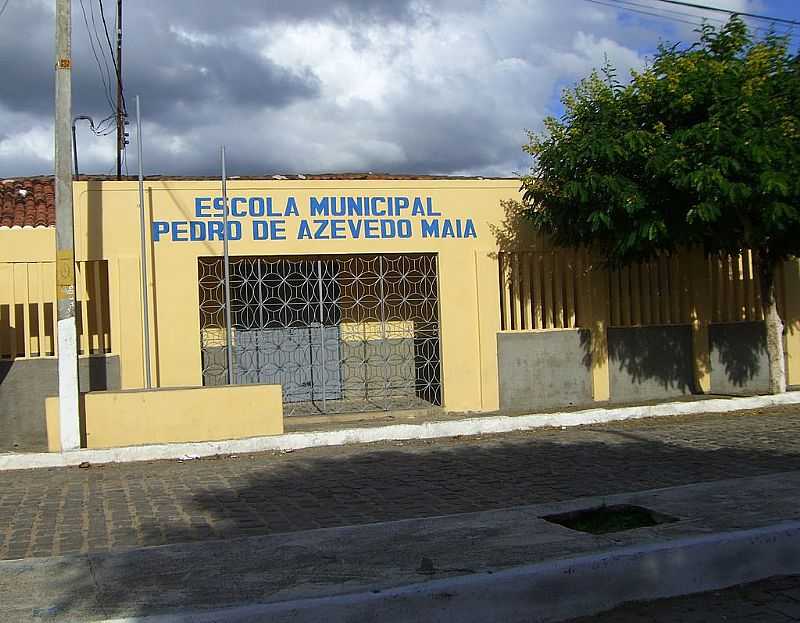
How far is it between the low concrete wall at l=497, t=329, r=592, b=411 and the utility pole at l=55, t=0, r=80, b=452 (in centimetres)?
665

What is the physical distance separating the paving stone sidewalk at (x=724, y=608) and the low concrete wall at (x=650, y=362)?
30.4ft

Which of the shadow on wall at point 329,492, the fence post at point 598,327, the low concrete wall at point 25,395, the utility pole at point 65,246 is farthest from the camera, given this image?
the fence post at point 598,327

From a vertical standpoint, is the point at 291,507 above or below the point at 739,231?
below

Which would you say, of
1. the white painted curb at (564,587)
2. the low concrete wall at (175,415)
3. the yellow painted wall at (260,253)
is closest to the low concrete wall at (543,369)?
the yellow painted wall at (260,253)

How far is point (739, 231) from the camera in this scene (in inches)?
518

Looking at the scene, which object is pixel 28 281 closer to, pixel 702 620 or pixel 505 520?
pixel 505 520

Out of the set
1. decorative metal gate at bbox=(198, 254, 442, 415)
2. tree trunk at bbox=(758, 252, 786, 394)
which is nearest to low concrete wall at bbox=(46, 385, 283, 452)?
decorative metal gate at bbox=(198, 254, 442, 415)

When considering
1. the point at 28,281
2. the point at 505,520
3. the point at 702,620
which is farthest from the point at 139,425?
the point at 702,620

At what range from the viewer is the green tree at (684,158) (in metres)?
11.7

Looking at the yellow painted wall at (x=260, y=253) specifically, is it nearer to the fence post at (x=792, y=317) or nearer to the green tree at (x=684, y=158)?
the green tree at (x=684, y=158)

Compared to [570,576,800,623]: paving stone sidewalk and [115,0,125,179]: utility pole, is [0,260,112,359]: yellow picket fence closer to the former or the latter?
[115,0,125,179]: utility pole

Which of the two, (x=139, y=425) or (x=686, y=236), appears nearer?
(x=139, y=425)

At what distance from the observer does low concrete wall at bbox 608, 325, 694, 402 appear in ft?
48.4

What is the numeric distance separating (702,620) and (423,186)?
9.73 m
